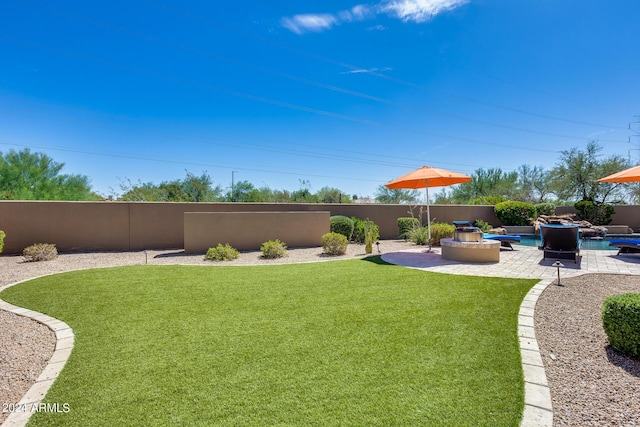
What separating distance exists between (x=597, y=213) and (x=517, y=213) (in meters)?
5.16

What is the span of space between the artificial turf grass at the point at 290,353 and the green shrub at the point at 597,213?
651 inches

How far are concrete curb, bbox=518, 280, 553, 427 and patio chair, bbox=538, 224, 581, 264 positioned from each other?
15.4 ft

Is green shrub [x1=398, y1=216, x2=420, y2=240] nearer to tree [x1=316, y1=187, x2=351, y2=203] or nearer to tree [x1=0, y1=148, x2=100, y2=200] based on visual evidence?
tree [x1=316, y1=187, x2=351, y2=203]

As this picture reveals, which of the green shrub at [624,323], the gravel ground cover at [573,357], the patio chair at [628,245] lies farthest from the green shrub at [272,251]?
the patio chair at [628,245]

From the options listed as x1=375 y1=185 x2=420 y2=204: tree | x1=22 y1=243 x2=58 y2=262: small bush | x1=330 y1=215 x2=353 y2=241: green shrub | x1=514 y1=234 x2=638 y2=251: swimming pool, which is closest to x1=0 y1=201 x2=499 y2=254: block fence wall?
x1=22 y1=243 x2=58 y2=262: small bush

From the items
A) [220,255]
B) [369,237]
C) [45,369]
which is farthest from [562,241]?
[45,369]

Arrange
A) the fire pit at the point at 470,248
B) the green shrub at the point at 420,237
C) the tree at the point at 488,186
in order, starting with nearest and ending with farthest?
the fire pit at the point at 470,248 → the green shrub at the point at 420,237 → the tree at the point at 488,186

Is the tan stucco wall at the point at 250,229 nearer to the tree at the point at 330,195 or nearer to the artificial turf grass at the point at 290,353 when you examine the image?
the artificial turf grass at the point at 290,353

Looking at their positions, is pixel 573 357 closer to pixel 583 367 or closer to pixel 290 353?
pixel 583 367

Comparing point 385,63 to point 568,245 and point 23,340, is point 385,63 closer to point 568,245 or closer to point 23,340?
point 568,245

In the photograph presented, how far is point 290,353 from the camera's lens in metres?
3.29

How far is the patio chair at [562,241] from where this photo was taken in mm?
7867

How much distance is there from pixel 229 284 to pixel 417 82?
19.8m

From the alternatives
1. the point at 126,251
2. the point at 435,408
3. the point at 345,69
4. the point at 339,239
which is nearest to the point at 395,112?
the point at 345,69
